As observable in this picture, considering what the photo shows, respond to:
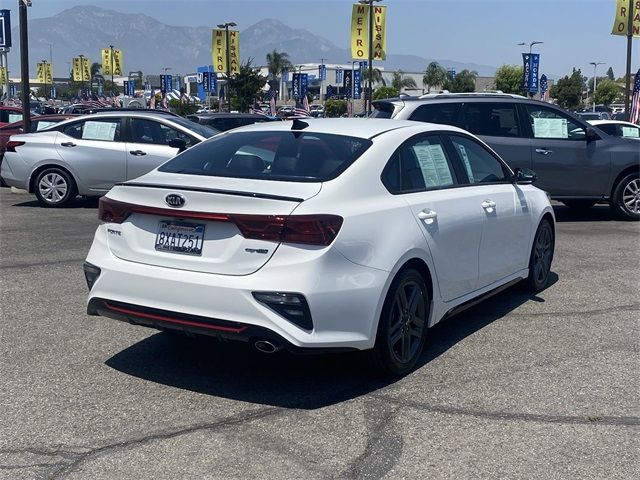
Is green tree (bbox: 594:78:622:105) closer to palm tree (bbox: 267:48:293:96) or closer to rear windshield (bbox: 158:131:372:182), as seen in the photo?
palm tree (bbox: 267:48:293:96)

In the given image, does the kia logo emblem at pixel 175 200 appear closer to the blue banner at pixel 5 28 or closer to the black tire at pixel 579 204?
the black tire at pixel 579 204

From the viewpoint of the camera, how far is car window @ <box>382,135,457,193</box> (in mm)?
5133

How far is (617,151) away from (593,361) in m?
7.20

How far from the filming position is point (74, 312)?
6.39 m

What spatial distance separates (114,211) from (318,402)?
1.72 meters

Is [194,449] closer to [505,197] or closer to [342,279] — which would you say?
[342,279]

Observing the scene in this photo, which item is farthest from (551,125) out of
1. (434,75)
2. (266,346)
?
(434,75)

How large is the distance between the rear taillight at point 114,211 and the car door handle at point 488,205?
2.68m

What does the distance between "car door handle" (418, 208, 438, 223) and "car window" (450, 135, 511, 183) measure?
94 cm


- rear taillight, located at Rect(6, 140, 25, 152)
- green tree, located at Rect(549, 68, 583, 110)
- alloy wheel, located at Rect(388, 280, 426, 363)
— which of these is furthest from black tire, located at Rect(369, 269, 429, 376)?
green tree, located at Rect(549, 68, 583, 110)

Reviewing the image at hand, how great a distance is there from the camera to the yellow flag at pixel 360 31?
28188 millimetres

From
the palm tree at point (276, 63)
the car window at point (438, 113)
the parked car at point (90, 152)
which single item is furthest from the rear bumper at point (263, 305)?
the palm tree at point (276, 63)

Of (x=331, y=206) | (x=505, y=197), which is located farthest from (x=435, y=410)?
(x=505, y=197)

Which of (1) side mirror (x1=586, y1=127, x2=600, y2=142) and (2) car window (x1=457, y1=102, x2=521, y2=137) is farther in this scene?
(1) side mirror (x1=586, y1=127, x2=600, y2=142)
